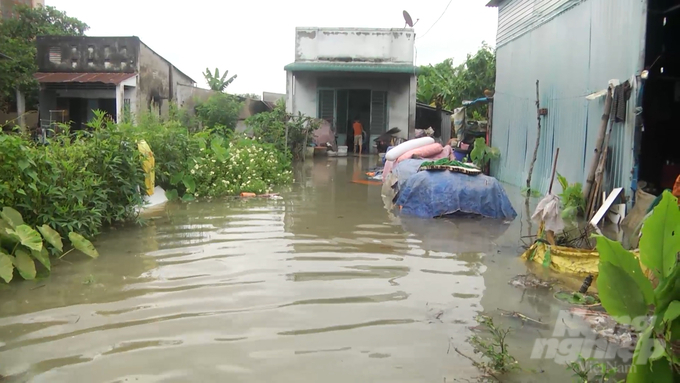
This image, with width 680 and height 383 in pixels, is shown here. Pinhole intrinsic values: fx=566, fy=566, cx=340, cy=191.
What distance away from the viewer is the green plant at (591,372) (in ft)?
10.1

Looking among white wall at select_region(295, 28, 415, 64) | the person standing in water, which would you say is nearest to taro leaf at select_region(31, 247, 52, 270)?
the person standing in water

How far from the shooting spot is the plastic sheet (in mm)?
9094

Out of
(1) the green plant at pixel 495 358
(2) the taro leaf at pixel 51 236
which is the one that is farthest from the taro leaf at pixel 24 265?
(1) the green plant at pixel 495 358

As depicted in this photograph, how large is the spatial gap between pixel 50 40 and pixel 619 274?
21905 millimetres

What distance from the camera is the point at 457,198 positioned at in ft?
29.9

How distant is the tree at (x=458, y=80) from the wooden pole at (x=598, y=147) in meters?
13.1

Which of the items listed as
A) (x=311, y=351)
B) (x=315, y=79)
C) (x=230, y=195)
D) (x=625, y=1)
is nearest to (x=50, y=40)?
(x=315, y=79)

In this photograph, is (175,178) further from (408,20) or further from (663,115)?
(408,20)

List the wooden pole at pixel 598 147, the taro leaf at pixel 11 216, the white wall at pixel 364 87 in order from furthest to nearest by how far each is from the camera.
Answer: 1. the white wall at pixel 364 87
2. the wooden pole at pixel 598 147
3. the taro leaf at pixel 11 216

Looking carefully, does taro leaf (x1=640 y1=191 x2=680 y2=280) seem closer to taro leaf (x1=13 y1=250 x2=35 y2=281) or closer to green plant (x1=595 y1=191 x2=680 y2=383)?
green plant (x1=595 y1=191 x2=680 y2=383)

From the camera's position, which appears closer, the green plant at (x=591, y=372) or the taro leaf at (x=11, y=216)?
the green plant at (x=591, y=372)

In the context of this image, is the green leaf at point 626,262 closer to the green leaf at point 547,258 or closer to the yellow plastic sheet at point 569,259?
the yellow plastic sheet at point 569,259

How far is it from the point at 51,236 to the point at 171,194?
443cm

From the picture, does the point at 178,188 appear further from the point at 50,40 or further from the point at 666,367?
the point at 50,40
